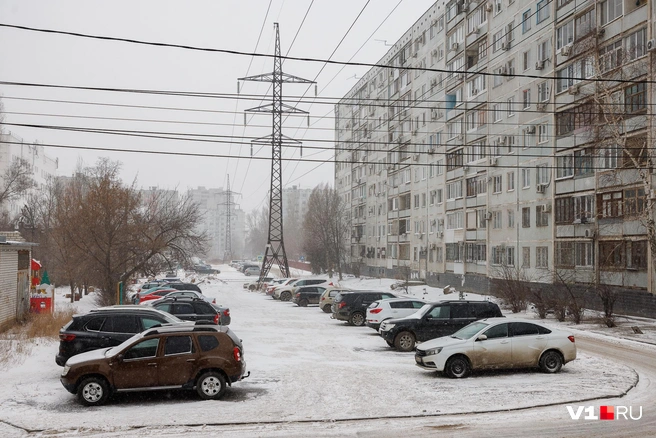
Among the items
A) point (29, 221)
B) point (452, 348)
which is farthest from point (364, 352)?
point (29, 221)

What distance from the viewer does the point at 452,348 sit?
16.0 metres

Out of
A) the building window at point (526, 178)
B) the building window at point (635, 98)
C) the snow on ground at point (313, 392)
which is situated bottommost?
the snow on ground at point (313, 392)

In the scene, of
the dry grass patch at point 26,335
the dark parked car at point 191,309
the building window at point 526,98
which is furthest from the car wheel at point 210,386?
the building window at point 526,98

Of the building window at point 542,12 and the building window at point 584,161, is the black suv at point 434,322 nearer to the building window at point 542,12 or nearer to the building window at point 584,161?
the building window at point 584,161

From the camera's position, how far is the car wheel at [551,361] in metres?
16.4

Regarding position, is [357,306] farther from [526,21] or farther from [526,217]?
[526,21]

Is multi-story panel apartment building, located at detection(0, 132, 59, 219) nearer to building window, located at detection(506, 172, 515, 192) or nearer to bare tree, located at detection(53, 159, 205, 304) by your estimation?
bare tree, located at detection(53, 159, 205, 304)

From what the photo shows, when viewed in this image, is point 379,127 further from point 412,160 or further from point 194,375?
point 194,375

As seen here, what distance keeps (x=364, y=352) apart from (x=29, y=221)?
178ft

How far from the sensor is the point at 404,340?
2055cm

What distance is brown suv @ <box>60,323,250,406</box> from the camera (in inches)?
517

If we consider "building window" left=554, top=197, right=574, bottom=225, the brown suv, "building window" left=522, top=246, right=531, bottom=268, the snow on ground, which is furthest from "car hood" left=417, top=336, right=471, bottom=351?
"building window" left=522, top=246, right=531, bottom=268

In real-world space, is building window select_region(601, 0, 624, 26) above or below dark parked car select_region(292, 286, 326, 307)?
above

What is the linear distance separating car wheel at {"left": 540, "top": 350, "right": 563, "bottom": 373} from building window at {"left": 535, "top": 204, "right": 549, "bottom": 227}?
922 inches
